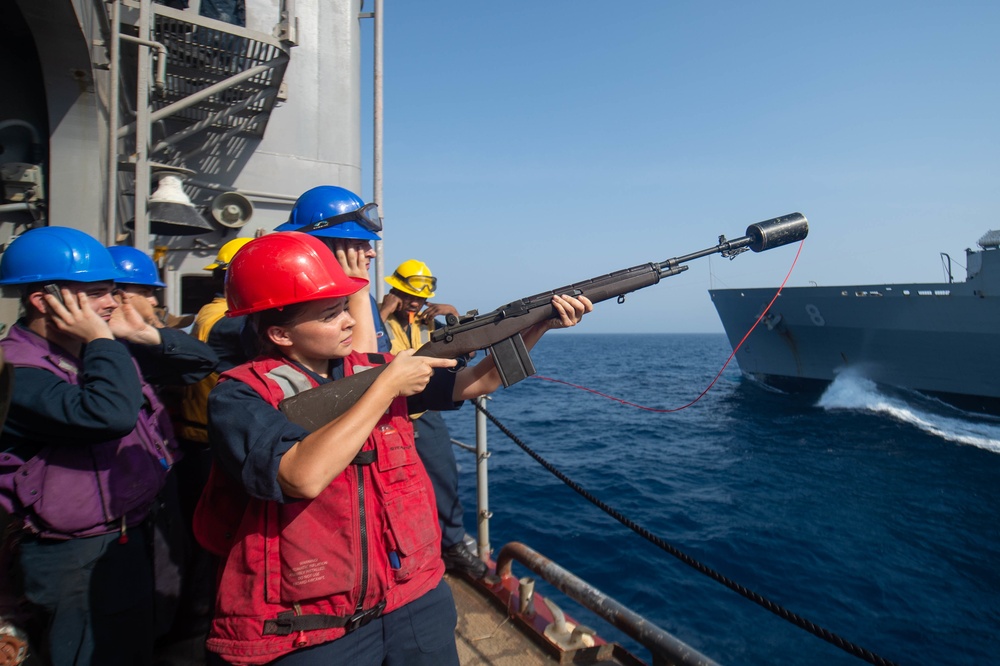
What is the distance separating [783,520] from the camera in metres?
10.9

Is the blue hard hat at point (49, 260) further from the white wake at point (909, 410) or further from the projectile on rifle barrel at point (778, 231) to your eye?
the white wake at point (909, 410)

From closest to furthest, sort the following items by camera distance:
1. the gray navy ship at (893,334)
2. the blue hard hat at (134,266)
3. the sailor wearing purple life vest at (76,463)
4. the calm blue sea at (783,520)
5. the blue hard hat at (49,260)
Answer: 1. the sailor wearing purple life vest at (76,463)
2. the blue hard hat at (49,260)
3. the blue hard hat at (134,266)
4. the calm blue sea at (783,520)
5. the gray navy ship at (893,334)

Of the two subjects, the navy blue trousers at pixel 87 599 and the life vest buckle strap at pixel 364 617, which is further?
the navy blue trousers at pixel 87 599

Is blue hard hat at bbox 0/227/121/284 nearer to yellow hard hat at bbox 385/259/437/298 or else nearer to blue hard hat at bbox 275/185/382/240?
blue hard hat at bbox 275/185/382/240

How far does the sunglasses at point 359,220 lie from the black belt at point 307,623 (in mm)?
1751

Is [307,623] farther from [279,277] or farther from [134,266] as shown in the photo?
[134,266]

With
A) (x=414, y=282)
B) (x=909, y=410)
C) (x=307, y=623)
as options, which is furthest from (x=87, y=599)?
(x=909, y=410)

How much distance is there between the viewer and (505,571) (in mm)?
3877

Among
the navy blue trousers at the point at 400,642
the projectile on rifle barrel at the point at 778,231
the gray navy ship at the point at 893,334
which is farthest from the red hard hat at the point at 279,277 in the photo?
the gray navy ship at the point at 893,334

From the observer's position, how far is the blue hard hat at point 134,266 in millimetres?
2859

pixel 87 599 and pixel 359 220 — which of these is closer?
pixel 87 599

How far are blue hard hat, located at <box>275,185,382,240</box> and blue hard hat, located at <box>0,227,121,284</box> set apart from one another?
0.83 m

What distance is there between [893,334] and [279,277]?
25.8m

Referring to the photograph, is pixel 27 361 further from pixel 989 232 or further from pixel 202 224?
pixel 989 232
